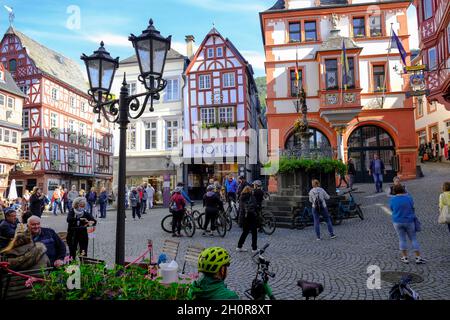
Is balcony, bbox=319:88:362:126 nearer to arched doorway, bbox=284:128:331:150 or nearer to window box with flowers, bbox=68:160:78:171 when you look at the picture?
arched doorway, bbox=284:128:331:150

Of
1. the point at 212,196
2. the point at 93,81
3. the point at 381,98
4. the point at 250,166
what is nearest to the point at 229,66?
the point at 250,166

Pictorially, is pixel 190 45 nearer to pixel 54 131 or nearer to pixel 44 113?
pixel 44 113

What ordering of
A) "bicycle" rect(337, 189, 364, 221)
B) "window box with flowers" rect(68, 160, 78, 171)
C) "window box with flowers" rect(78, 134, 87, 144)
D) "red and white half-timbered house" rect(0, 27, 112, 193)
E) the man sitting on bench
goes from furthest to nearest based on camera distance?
1. "window box with flowers" rect(78, 134, 87, 144)
2. "window box with flowers" rect(68, 160, 78, 171)
3. "red and white half-timbered house" rect(0, 27, 112, 193)
4. "bicycle" rect(337, 189, 364, 221)
5. the man sitting on bench

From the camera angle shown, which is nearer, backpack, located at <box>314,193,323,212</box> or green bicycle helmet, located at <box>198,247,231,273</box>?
green bicycle helmet, located at <box>198,247,231,273</box>

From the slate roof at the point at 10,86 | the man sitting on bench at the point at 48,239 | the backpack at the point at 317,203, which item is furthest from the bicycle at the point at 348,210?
the slate roof at the point at 10,86

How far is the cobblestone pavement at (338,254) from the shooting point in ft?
19.7

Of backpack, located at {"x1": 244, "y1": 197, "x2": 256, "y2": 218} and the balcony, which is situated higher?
the balcony

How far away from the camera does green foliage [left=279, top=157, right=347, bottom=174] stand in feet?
45.5

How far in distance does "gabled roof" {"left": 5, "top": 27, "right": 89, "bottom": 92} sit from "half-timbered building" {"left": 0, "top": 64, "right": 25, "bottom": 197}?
3584 millimetres

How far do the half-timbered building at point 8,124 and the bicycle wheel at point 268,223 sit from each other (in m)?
28.1

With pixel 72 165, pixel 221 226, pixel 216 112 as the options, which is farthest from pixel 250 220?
pixel 72 165

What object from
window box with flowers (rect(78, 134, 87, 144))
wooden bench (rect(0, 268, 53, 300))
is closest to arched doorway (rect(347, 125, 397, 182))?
wooden bench (rect(0, 268, 53, 300))

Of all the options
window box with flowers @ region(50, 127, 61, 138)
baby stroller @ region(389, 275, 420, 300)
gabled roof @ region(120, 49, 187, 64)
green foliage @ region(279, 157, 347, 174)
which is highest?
gabled roof @ region(120, 49, 187, 64)

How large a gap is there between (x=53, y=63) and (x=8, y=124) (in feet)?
34.7
